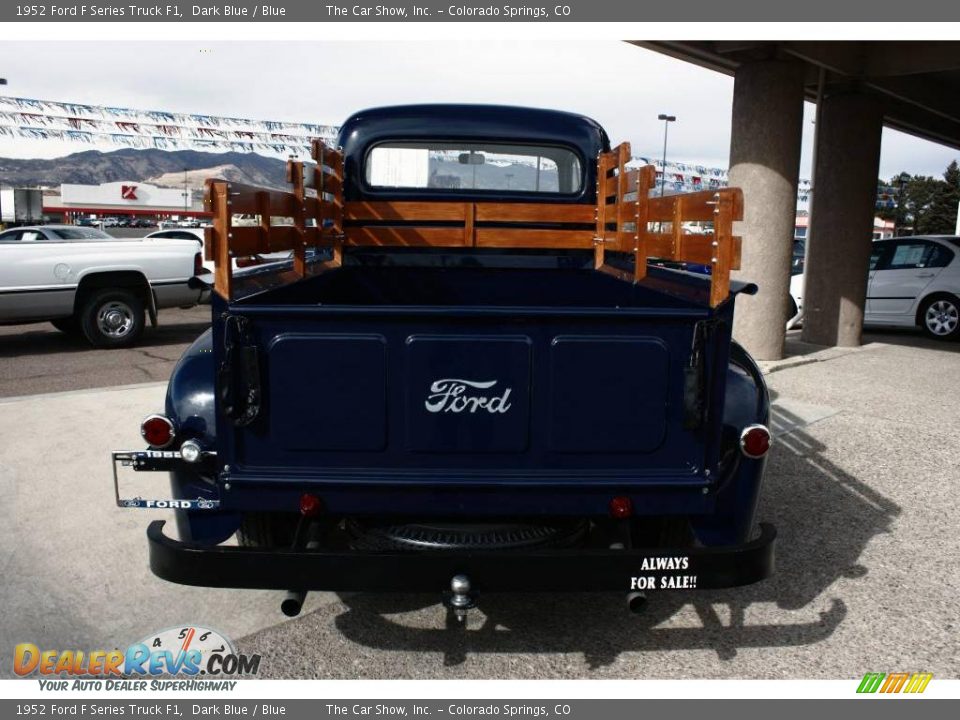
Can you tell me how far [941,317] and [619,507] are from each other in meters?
11.3

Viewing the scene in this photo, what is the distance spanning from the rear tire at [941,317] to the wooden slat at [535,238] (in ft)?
30.3

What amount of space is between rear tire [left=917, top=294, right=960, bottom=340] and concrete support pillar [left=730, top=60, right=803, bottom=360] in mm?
4486

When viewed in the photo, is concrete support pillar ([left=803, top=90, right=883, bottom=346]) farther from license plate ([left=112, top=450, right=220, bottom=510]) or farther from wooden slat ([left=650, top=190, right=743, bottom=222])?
license plate ([left=112, top=450, right=220, bottom=510])

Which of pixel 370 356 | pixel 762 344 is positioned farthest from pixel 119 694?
pixel 762 344

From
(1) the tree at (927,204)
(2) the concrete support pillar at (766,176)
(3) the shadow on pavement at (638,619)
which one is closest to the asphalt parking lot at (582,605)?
(3) the shadow on pavement at (638,619)

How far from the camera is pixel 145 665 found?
2.88 meters

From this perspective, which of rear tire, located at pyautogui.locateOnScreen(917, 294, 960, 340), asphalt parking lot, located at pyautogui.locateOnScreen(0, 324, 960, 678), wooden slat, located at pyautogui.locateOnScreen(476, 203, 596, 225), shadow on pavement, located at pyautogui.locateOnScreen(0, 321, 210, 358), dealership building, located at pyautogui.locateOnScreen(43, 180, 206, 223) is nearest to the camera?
asphalt parking lot, located at pyautogui.locateOnScreen(0, 324, 960, 678)

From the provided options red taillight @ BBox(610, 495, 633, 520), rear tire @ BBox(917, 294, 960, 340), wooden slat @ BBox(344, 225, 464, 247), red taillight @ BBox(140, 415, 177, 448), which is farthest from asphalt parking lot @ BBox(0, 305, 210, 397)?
rear tire @ BBox(917, 294, 960, 340)

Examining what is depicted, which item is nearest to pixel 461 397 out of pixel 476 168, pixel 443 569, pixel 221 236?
pixel 443 569

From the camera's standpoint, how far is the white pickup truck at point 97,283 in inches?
361

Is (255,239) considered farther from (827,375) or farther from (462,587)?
(827,375)

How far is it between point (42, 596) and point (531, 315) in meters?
2.54

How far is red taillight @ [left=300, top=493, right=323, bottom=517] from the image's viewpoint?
266 centimetres

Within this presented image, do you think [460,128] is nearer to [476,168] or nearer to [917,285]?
[476,168]
